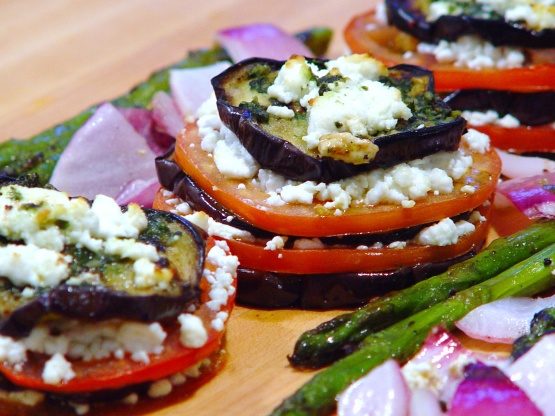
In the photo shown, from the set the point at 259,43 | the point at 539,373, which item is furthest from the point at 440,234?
the point at 259,43

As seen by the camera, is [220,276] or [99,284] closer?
[99,284]

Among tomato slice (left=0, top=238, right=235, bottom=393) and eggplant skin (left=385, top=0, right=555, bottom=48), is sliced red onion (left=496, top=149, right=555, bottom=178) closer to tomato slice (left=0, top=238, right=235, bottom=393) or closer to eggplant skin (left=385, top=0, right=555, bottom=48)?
eggplant skin (left=385, top=0, right=555, bottom=48)

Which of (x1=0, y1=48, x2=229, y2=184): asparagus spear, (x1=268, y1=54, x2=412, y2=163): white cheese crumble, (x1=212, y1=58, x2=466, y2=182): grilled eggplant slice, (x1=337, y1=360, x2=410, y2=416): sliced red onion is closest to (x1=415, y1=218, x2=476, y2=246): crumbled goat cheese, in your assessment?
(x1=212, y1=58, x2=466, y2=182): grilled eggplant slice

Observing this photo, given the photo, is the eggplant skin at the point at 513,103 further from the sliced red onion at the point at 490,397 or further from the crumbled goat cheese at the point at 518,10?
the sliced red onion at the point at 490,397

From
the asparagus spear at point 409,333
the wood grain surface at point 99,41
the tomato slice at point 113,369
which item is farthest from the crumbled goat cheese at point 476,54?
the tomato slice at point 113,369

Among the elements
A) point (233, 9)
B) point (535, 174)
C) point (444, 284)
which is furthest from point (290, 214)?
point (233, 9)

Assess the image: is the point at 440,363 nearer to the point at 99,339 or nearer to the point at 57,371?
the point at 99,339

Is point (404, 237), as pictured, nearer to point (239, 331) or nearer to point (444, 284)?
point (444, 284)
